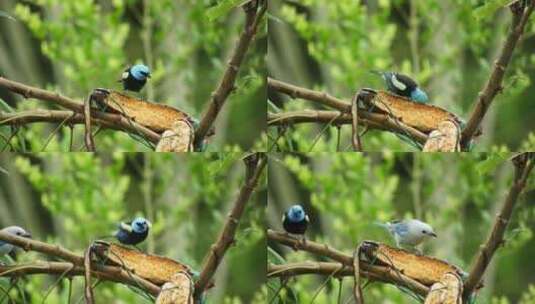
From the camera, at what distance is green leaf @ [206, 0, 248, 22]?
3551mm

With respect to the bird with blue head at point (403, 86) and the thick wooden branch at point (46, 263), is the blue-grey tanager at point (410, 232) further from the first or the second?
the thick wooden branch at point (46, 263)

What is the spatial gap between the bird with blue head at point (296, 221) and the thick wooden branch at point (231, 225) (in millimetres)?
135

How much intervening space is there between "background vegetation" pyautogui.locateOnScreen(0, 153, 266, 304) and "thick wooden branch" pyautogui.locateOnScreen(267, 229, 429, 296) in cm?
7

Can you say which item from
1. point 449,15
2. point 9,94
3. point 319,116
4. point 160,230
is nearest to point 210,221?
point 160,230

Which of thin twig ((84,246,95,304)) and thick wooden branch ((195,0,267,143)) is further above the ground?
thick wooden branch ((195,0,267,143))

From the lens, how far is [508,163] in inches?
140

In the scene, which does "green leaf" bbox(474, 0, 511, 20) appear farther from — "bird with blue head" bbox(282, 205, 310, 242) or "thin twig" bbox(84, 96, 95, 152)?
"thin twig" bbox(84, 96, 95, 152)

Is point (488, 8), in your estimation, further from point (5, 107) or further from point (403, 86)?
point (5, 107)

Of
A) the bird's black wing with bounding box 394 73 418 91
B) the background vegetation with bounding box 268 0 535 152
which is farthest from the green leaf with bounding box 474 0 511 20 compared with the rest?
the bird's black wing with bounding box 394 73 418 91

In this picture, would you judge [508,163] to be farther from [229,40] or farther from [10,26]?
[10,26]

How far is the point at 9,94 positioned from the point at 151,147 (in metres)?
0.46

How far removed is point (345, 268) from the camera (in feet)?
11.7

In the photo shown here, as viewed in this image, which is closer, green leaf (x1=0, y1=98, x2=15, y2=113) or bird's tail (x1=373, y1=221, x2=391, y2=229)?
green leaf (x1=0, y1=98, x2=15, y2=113)

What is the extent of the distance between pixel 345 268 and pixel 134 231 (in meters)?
0.67
